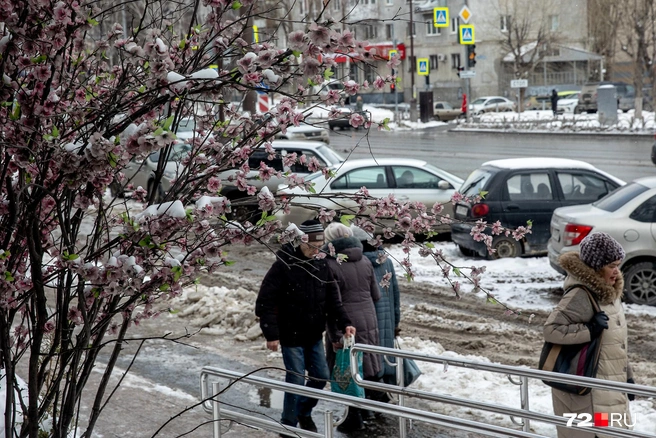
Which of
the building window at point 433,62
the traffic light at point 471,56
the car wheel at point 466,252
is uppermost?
the building window at point 433,62

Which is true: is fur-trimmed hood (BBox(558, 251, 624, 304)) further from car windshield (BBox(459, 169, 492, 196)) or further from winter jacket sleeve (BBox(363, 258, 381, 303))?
car windshield (BBox(459, 169, 492, 196))

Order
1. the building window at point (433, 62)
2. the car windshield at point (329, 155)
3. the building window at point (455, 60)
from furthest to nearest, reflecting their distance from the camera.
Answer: the building window at point (433, 62) → the building window at point (455, 60) → the car windshield at point (329, 155)

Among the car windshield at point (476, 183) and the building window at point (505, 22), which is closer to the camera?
the car windshield at point (476, 183)

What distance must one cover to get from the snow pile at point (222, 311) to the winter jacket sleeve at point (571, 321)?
5398mm

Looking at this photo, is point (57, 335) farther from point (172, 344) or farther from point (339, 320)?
point (172, 344)

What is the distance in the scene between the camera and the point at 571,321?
524cm

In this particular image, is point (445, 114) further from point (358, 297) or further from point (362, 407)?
point (362, 407)

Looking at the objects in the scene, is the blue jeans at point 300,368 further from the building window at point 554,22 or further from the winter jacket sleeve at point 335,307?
the building window at point 554,22

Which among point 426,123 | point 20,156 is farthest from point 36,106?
point 426,123

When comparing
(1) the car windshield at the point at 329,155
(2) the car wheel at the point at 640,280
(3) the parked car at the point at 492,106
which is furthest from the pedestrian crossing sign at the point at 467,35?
(2) the car wheel at the point at 640,280

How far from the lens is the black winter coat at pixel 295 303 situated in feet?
22.9

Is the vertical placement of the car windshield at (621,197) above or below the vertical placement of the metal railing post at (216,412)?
above

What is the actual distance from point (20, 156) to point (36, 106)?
0.21 metres

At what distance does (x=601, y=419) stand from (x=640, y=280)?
647 cm
